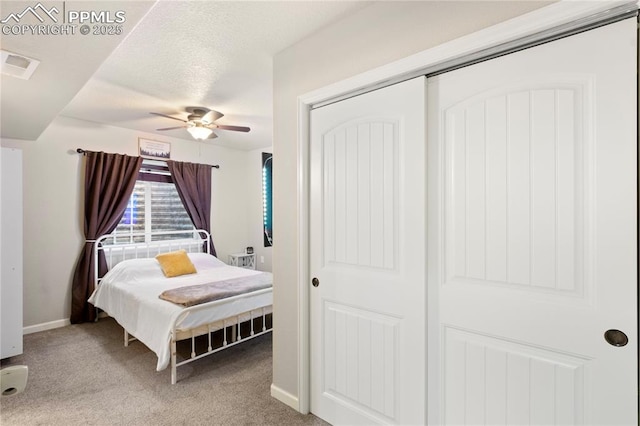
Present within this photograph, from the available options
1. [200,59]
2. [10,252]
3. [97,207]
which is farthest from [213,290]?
[97,207]

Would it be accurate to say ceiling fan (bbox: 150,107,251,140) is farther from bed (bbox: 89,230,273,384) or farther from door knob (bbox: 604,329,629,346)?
door knob (bbox: 604,329,629,346)

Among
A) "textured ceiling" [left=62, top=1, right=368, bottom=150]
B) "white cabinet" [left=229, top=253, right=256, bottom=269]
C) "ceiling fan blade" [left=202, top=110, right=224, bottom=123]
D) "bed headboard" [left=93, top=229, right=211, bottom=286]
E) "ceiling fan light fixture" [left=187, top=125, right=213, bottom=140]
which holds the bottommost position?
"white cabinet" [left=229, top=253, right=256, bottom=269]

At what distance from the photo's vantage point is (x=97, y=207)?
12.8 feet

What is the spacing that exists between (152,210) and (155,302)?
2.21m

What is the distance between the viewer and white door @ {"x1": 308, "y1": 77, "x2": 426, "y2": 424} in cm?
163

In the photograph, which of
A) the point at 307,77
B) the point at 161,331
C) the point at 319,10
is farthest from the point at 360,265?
the point at 161,331

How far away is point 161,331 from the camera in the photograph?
8.31 ft

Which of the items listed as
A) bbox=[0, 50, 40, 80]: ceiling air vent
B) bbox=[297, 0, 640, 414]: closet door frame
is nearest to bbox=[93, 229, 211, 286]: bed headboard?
bbox=[0, 50, 40, 80]: ceiling air vent

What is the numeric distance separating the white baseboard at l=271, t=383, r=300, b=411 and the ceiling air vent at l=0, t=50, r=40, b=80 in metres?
2.48

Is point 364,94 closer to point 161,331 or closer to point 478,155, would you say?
point 478,155

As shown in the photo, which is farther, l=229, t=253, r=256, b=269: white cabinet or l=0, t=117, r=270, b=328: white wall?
l=229, t=253, r=256, b=269: white cabinet

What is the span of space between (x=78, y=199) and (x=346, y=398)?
386 centimetres

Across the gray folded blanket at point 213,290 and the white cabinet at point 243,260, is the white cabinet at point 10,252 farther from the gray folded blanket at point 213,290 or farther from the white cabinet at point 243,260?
the white cabinet at point 243,260

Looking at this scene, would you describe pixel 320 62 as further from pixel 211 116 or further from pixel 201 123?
pixel 201 123
